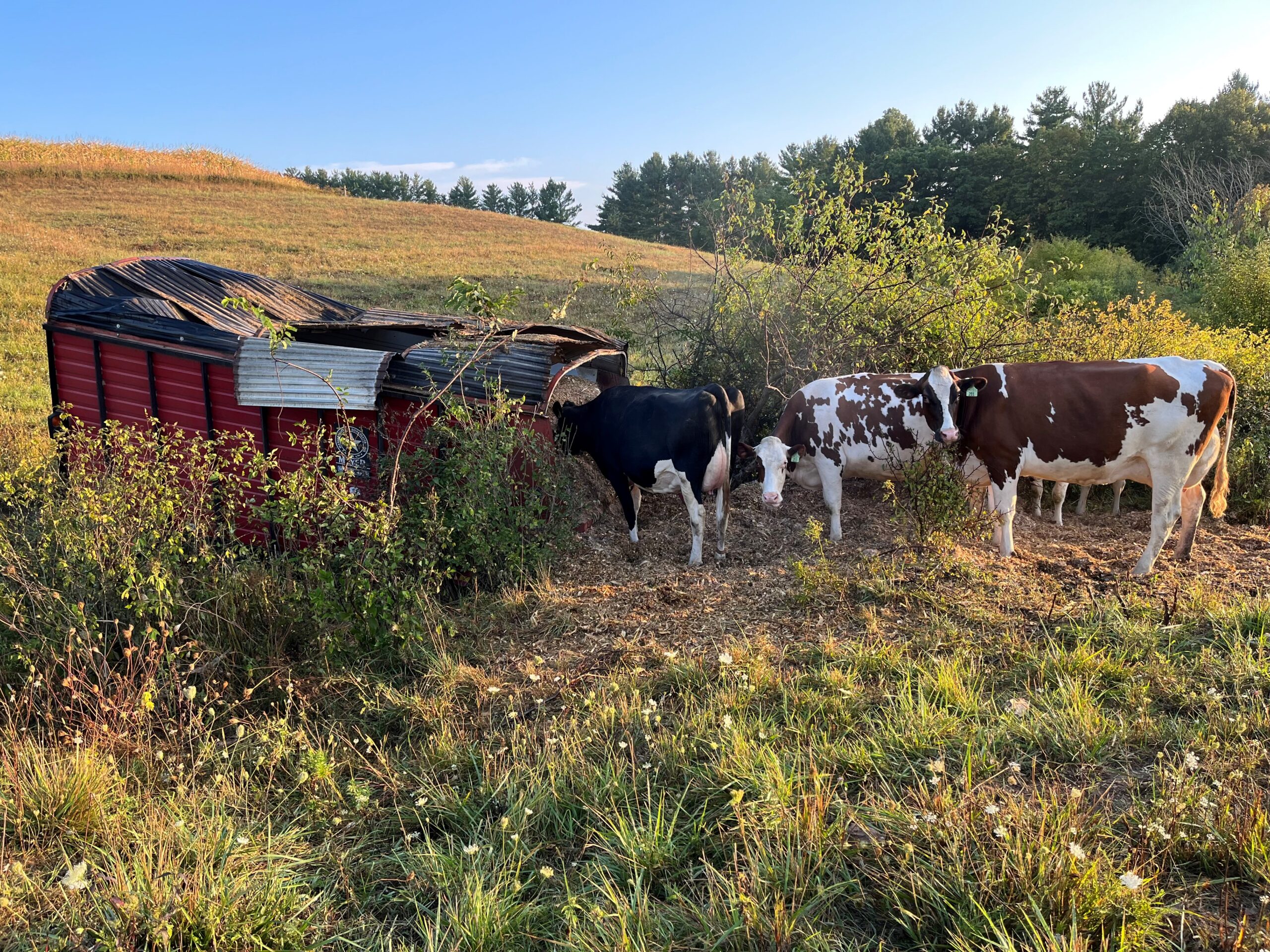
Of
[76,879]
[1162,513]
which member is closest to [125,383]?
[76,879]

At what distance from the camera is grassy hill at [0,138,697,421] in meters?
23.2

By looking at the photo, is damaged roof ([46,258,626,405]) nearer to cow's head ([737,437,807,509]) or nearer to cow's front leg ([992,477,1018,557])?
cow's head ([737,437,807,509])

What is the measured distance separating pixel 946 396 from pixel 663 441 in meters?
2.70

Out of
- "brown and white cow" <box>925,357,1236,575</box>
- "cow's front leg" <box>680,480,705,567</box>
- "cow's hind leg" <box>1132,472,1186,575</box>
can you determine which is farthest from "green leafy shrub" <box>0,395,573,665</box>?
"cow's hind leg" <box>1132,472,1186,575</box>

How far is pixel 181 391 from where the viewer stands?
816 cm

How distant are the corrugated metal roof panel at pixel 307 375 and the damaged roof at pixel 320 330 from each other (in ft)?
0.06

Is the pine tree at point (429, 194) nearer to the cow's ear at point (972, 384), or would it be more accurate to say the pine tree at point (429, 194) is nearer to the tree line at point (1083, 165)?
the tree line at point (1083, 165)

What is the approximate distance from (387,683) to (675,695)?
1.96m

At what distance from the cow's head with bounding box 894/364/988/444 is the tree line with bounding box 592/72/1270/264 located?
66.3 feet

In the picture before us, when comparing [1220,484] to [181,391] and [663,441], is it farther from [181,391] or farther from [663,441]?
[181,391]

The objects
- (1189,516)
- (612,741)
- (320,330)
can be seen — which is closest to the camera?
(612,741)

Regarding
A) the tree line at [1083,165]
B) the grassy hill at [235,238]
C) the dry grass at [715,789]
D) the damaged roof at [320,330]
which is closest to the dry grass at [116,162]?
the grassy hill at [235,238]

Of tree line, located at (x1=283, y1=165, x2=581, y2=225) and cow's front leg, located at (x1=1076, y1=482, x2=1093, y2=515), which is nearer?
cow's front leg, located at (x1=1076, y1=482, x2=1093, y2=515)

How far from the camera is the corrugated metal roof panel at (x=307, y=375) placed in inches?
287
